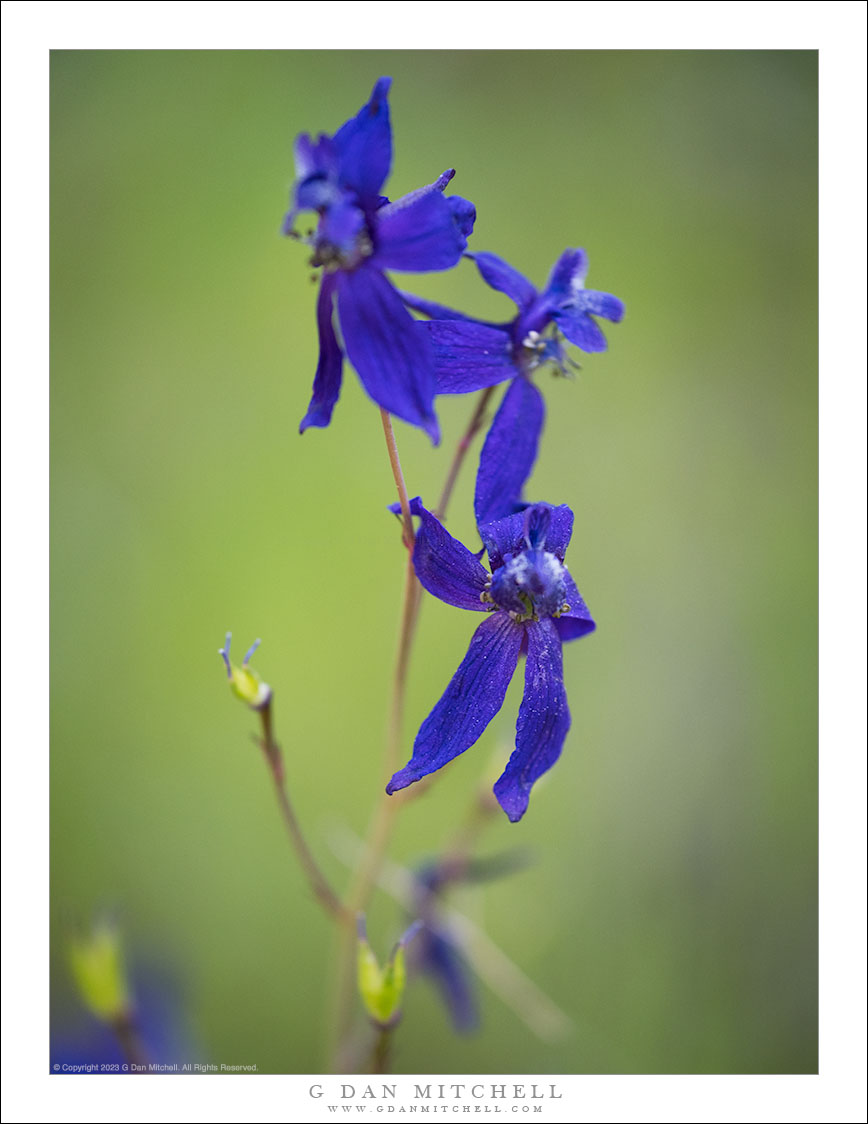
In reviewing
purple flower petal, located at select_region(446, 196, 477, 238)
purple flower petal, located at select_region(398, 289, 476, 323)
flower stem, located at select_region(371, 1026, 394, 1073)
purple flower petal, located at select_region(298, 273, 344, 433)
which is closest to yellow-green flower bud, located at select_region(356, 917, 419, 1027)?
flower stem, located at select_region(371, 1026, 394, 1073)

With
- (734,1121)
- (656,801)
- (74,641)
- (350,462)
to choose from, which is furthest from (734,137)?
(734,1121)

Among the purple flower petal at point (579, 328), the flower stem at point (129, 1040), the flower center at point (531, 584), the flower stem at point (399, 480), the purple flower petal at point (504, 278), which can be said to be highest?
the purple flower petal at point (504, 278)

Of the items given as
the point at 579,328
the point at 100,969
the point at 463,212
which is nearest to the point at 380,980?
the point at 100,969

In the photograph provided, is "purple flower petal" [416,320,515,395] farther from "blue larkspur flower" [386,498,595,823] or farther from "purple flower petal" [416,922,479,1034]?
"purple flower petal" [416,922,479,1034]

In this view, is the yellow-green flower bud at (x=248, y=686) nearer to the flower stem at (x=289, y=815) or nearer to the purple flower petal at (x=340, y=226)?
the flower stem at (x=289, y=815)

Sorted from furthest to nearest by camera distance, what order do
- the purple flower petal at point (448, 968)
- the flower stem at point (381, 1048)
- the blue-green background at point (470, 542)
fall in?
the blue-green background at point (470, 542) → the purple flower petal at point (448, 968) → the flower stem at point (381, 1048)

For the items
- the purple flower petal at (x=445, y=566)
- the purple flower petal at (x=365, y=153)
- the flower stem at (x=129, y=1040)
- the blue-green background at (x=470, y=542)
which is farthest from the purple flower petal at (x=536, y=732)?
the blue-green background at (x=470, y=542)

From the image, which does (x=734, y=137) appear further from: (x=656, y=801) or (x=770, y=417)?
(x=656, y=801)

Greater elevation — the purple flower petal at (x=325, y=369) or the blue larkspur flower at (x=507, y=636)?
the purple flower petal at (x=325, y=369)
